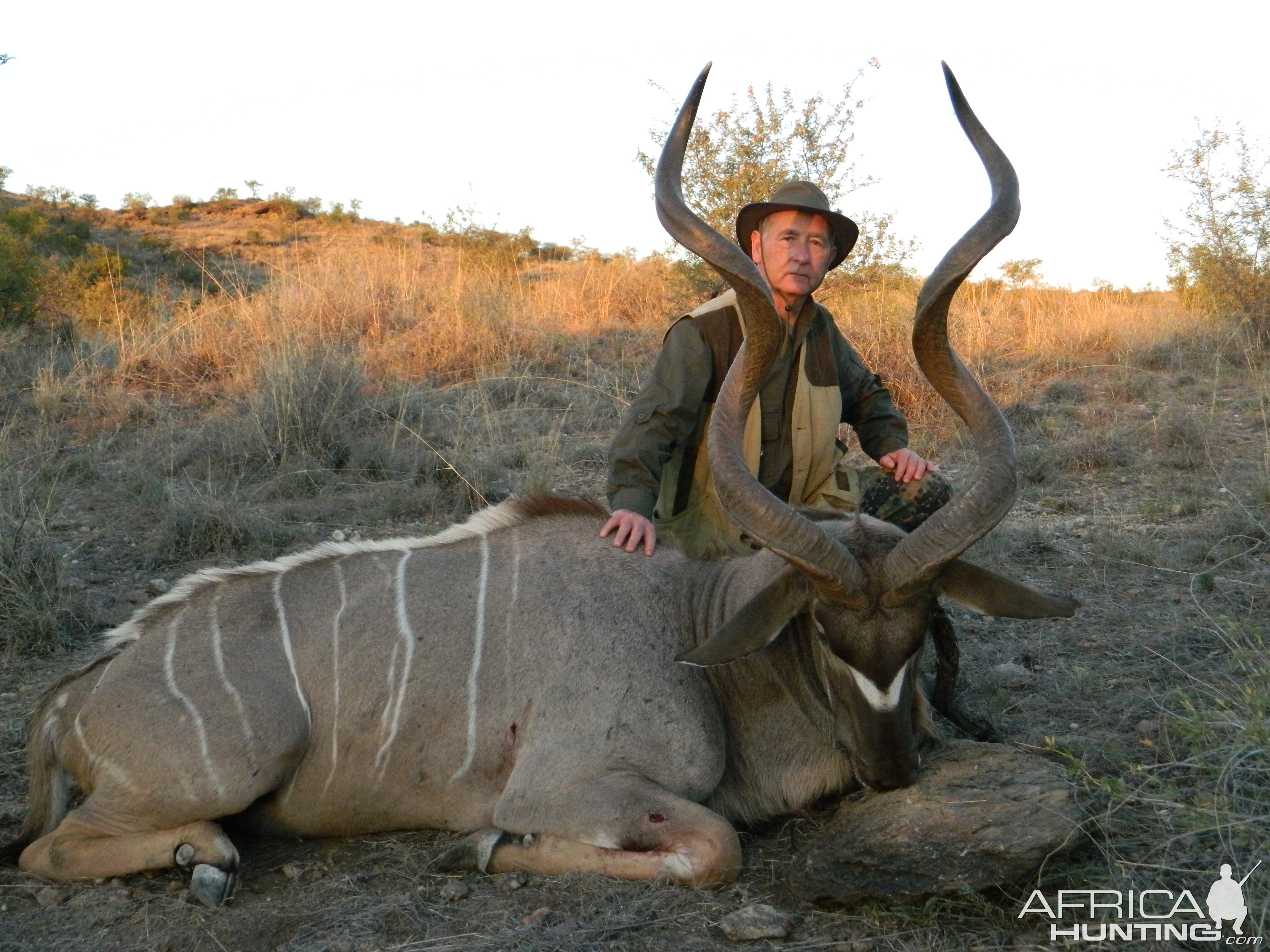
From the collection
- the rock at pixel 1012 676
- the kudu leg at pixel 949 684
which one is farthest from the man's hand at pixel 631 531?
the rock at pixel 1012 676

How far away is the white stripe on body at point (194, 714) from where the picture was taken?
10.9 ft

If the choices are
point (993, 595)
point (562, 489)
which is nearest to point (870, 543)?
point (993, 595)

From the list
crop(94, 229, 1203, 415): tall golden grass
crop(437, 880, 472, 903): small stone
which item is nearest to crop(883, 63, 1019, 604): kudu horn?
crop(437, 880, 472, 903): small stone

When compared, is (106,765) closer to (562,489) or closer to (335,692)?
(335,692)

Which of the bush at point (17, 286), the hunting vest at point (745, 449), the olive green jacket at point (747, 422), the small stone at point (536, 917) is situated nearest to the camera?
the small stone at point (536, 917)

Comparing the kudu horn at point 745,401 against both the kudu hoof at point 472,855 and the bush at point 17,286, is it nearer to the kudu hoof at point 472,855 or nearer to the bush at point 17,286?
the kudu hoof at point 472,855

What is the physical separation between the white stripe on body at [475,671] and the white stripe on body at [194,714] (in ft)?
2.26

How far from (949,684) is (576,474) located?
3875 mm

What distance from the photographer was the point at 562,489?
695 centimetres

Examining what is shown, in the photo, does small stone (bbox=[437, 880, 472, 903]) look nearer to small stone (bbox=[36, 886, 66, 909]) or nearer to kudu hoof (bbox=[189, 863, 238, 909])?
kudu hoof (bbox=[189, 863, 238, 909])

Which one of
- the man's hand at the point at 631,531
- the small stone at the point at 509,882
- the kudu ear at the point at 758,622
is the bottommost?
the small stone at the point at 509,882

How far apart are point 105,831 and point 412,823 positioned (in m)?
0.90

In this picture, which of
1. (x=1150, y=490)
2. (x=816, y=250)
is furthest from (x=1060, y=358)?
(x=816, y=250)

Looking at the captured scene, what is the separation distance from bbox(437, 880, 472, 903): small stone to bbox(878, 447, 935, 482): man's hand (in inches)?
86.7
